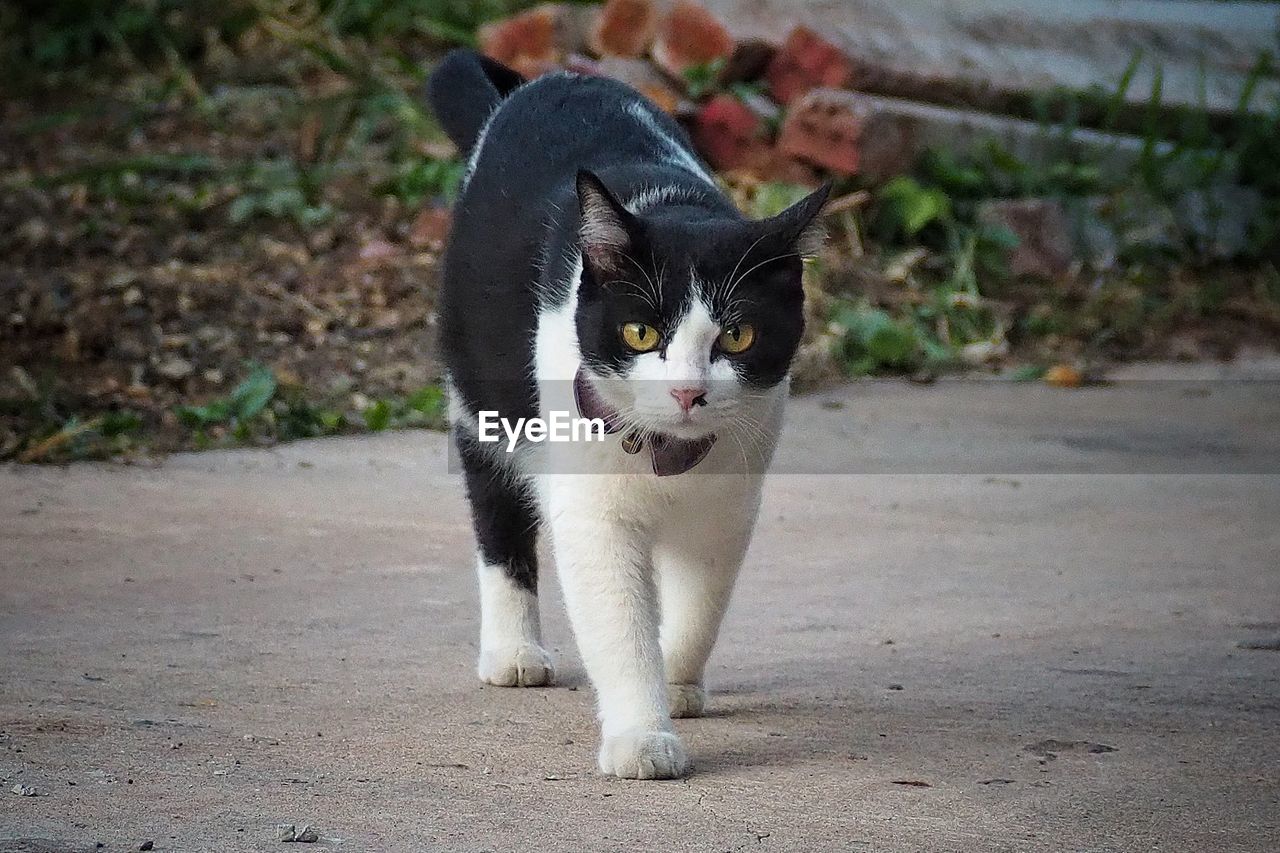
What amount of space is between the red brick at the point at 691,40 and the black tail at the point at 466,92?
3433mm

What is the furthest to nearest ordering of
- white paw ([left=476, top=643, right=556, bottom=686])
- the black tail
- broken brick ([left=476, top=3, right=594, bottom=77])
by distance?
broken brick ([left=476, top=3, right=594, bottom=77])
the black tail
white paw ([left=476, top=643, right=556, bottom=686])

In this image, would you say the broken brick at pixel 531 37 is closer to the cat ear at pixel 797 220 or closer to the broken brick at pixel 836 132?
the broken brick at pixel 836 132

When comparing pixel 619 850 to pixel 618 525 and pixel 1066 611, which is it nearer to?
pixel 618 525

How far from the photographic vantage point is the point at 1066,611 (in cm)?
372

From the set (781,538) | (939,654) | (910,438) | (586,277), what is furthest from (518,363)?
(910,438)

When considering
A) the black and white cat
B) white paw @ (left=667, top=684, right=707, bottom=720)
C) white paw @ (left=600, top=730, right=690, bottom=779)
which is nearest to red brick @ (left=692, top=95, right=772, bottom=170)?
the black and white cat

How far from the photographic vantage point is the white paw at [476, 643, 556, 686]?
322 cm

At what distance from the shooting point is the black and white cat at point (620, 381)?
8.90ft

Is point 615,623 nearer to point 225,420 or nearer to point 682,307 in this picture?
point 682,307

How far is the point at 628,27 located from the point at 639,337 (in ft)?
16.2

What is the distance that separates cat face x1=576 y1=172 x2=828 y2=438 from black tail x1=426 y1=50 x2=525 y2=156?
107cm

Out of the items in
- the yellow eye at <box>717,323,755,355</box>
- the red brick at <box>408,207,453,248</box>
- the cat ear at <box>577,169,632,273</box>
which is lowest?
the red brick at <box>408,207,453,248</box>

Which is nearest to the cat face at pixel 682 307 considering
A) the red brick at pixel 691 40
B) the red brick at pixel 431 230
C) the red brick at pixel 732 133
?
the red brick at pixel 431 230

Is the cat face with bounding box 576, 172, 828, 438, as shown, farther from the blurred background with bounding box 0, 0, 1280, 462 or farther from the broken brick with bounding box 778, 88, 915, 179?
the broken brick with bounding box 778, 88, 915, 179
